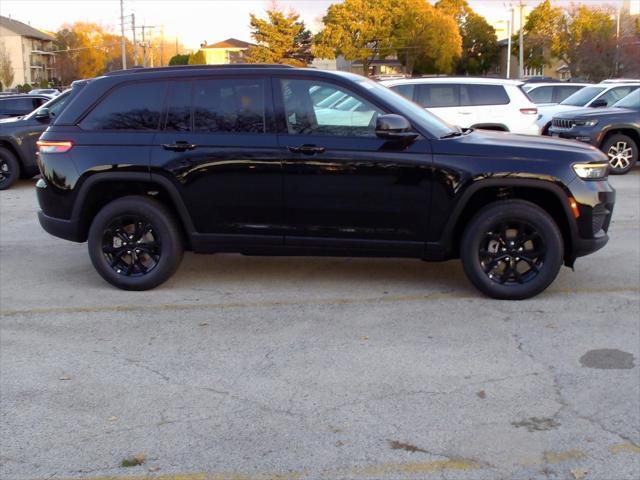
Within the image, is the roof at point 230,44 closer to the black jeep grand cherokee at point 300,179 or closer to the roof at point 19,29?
the roof at point 19,29

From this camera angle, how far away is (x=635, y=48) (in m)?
39.7

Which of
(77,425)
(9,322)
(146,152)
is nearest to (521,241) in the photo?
(146,152)

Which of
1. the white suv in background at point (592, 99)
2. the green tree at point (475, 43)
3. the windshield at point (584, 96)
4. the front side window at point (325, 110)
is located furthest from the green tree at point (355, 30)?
the front side window at point (325, 110)

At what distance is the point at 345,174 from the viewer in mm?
5902

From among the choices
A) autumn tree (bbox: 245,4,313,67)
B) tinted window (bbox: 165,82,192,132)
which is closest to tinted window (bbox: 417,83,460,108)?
tinted window (bbox: 165,82,192,132)

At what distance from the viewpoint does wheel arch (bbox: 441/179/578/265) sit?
577 centimetres

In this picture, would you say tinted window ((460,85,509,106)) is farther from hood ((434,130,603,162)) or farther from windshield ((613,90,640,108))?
hood ((434,130,603,162))

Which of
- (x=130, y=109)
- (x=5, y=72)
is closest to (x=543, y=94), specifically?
(x=130, y=109)

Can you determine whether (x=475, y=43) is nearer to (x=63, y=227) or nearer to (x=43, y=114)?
(x=43, y=114)

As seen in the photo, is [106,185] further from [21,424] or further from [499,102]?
[499,102]

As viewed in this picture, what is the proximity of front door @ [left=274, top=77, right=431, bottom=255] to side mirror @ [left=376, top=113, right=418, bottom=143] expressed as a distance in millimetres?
59

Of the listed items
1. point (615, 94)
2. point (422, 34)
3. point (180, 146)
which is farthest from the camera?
point (422, 34)

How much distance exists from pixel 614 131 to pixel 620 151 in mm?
411

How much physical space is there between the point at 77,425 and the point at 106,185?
2857 mm
